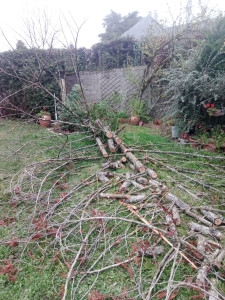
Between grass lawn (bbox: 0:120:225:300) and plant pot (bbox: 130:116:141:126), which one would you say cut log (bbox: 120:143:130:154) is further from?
plant pot (bbox: 130:116:141:126)

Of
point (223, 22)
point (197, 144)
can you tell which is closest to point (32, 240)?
point (197, 144)

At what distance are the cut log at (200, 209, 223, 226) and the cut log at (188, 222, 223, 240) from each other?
0.35 ft

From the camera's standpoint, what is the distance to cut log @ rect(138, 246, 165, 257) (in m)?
1.55

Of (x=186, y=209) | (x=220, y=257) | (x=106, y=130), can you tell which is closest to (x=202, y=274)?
(x=220, y=257)

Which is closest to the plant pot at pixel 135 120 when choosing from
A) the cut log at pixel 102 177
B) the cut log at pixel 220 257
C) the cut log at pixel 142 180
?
the cut log at pixel 102 177

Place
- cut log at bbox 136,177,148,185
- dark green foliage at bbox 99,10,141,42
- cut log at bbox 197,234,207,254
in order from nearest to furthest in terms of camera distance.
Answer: cut log at bbox 197,234,207,254, cut log at bbox 136,177,148,185, dark green foliage at bbox 99,10,141,42

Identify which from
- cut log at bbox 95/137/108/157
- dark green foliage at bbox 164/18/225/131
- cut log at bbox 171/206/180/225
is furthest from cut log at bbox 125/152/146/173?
dark green foliage at bbox 164/18/225/131

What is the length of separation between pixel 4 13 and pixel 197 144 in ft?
14.7

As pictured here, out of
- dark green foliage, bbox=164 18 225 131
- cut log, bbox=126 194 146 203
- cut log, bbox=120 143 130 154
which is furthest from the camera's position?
dark green foliage, bbox=164 18 225 131

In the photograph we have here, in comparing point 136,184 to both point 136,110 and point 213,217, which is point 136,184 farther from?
point 136,110

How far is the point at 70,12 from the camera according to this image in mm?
2844

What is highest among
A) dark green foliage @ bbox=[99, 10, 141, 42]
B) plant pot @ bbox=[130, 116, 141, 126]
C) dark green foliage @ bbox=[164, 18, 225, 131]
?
dark green foliage @ bbox=[99, 10, 141, 42]

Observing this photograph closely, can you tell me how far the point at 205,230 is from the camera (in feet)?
5.57

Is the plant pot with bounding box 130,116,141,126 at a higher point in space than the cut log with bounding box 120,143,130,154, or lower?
lower
